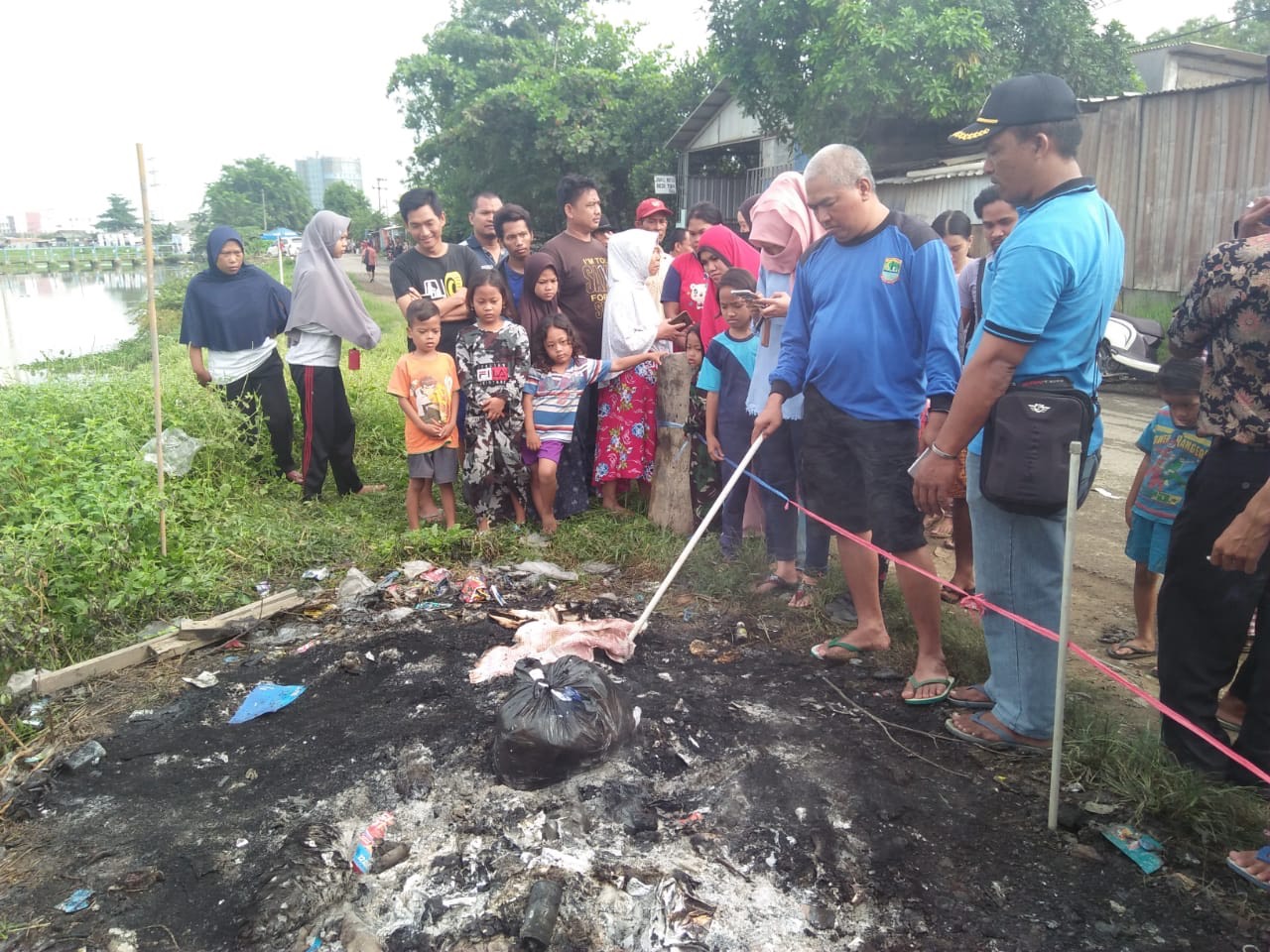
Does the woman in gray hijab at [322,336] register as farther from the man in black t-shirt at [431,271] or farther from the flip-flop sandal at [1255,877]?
the flip-flop sandal at [1255,877]

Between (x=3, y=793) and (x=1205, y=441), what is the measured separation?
4.46 metres

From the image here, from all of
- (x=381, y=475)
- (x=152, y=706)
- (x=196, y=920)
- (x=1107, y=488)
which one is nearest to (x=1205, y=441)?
(x=1107, y=488)

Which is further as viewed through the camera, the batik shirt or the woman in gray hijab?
the woman in gray hijab

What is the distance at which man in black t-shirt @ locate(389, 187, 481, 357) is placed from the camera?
5410 millimetres

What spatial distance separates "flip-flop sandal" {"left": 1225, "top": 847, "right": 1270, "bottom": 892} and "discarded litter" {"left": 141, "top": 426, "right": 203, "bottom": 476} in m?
5.62

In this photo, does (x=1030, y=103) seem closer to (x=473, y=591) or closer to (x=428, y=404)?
(x=473, y=591)

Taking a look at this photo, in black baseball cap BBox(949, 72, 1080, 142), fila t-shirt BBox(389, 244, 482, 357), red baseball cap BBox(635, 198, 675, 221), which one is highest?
red baseball cap BBox(635, 198, 675, 221)

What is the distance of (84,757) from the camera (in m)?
3.06

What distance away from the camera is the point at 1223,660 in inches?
100.0

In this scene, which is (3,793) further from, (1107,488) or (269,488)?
(1107,488)

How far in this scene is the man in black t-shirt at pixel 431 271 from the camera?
5410 mm

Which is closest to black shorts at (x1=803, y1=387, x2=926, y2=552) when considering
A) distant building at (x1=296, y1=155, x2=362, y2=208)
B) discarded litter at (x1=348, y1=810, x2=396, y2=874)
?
discarded litter at (x1=348, y1=810, x2=396, y2=874)

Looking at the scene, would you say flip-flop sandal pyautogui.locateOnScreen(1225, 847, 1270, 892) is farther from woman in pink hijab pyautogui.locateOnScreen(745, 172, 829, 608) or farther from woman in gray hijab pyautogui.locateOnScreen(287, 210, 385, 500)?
woman in gray hijab pyautogui.locateOnScreen(287, 210, 385, 500)

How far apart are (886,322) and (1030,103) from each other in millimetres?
899
